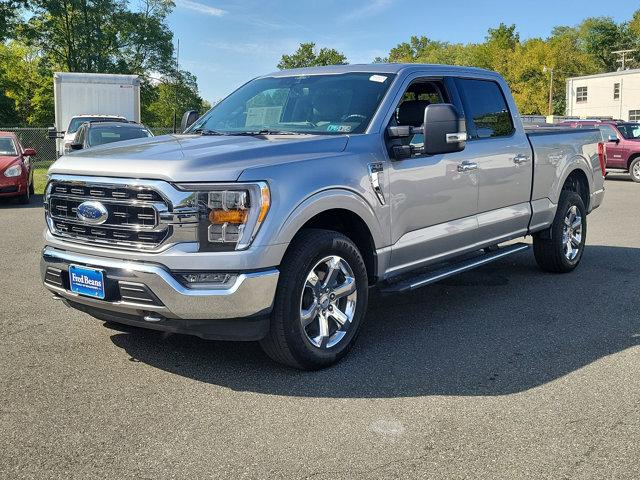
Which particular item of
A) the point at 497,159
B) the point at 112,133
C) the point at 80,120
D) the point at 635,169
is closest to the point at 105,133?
the point at 112,133

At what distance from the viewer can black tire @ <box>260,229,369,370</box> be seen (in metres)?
3.94

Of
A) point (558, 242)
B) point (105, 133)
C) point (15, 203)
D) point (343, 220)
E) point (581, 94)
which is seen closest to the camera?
point (343, 220)

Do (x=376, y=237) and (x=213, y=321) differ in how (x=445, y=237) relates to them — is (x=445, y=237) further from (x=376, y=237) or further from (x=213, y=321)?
(x=213, y=321)

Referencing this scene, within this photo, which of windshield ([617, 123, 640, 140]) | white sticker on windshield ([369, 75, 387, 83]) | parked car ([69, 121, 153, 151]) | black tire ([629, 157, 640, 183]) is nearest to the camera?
white sticker on windshield ([369, 75, 387, 83])

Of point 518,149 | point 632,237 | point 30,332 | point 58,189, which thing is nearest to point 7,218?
point 30,332

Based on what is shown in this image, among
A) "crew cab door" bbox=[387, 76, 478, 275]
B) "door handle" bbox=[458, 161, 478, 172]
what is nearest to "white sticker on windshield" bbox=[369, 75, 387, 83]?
"crew cab door" bbox=[387, 76, 478, 275]

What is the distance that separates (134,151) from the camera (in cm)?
417

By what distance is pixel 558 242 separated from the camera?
696cm

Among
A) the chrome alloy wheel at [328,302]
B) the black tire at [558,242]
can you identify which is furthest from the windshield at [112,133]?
the chrome alloy wheel at [328,302]

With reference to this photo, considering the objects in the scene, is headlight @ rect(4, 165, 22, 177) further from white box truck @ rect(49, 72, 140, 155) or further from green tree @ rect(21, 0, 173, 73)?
green tree @ rect(21, 0, 173, 73)

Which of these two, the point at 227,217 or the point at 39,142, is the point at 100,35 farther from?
the point at 227,217

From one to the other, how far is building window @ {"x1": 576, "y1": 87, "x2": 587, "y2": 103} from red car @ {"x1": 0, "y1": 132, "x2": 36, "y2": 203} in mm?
50237

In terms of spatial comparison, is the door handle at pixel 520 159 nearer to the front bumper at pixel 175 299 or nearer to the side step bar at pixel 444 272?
the side step bar at pixel 444 272

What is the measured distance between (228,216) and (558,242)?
171 inches
